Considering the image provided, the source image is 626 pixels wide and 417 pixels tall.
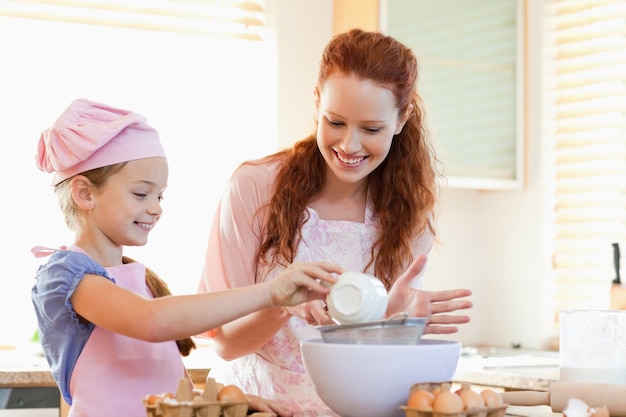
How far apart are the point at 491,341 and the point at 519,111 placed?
99 cm

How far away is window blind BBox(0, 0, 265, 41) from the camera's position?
11.2 feet

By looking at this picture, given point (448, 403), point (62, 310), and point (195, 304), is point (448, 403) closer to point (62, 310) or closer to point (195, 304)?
point (195, 304)

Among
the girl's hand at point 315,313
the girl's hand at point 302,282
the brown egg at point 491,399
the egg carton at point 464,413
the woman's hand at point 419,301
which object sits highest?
the girl's hand at point 302,282

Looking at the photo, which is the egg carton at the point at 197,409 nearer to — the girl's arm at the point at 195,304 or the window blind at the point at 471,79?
the girl's arm at the point at 195,304

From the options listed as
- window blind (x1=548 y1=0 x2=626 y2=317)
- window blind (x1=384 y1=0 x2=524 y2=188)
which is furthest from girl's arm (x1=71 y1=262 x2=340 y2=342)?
window blind (x1=548 y1=0 x2=626 y2=317)

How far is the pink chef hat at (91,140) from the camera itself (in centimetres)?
164

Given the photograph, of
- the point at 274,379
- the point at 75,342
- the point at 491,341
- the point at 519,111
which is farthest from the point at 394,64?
the point at 491,341

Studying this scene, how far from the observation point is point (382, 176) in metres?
2.12

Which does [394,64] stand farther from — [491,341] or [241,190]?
[491,341]

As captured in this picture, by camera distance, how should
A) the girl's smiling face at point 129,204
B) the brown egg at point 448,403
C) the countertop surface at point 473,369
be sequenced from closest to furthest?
the brown egg at point 448,403 < the girl's smiling face at point 129,204 < the countertop surface at point 473,369

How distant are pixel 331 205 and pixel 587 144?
6.67 ft

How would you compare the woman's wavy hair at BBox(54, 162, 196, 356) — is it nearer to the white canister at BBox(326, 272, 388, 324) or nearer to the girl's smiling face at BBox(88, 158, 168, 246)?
the girl's smiling face at BBox(88, 158, 168, 246)

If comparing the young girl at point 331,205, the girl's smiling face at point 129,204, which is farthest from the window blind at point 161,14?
the girl's smiling face at point 129,204

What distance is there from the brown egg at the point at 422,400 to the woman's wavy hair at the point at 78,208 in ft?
2.18
